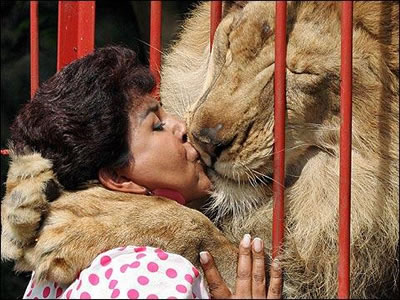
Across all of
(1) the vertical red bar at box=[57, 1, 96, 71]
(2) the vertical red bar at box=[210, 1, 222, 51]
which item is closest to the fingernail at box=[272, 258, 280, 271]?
(2) the vertical red bar at box=[210, 1, 222, 51]

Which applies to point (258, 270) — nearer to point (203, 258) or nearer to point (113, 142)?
point (203, 258)

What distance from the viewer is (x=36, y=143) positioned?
6.46 ft

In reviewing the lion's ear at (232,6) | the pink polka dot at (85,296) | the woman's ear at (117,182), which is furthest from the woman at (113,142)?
the lion's ear at (232,6)

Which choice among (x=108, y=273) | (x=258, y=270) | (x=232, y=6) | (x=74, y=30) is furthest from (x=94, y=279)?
(x=74, y=30)

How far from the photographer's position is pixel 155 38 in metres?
2.31

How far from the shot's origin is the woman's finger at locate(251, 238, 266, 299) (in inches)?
77.2

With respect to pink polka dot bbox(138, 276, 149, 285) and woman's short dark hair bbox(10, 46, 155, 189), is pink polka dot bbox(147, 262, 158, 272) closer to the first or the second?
pink polka dot bbox(138, 276, 149, 285)

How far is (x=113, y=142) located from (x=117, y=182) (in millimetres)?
105

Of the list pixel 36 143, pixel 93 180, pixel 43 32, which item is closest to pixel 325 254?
pixel 93 180

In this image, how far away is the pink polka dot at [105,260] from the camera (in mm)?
1792

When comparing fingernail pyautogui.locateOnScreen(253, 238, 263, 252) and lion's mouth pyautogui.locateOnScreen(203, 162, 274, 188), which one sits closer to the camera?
fingernail pyautogui.locateOnScreen(253, 238, 263, 252)

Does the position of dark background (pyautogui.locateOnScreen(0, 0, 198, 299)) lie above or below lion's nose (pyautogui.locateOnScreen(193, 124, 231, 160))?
above

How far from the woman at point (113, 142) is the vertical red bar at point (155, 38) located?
0.18 metres

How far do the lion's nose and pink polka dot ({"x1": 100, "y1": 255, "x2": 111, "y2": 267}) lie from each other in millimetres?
378
